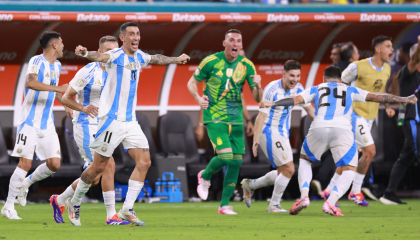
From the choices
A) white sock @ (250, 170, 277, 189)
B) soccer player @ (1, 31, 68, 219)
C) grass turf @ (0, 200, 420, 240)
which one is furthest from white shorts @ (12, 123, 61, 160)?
white sock @ (250, 170, 277, 189)

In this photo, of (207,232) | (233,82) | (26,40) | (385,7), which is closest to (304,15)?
(385,7)

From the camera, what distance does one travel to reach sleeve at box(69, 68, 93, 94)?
681cm

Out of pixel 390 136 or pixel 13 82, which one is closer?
pixel 13 82

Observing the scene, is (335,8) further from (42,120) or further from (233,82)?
(42,120)

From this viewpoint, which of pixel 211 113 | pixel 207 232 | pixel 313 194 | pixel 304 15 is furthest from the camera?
pixel 313 194

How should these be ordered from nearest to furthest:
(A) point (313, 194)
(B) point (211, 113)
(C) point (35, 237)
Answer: (C) point (35, 237)
(B) point (211, 113)
(A) point (313, 194)

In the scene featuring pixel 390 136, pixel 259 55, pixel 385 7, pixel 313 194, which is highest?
pixel 385 7

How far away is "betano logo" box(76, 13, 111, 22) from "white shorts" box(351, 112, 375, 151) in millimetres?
4149

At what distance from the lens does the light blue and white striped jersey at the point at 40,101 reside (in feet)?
24.7

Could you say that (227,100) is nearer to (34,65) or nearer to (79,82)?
(79,82)

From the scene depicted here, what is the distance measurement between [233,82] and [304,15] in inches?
135

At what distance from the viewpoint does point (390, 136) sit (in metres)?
12.4

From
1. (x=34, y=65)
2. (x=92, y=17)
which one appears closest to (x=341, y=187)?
(x=34, y=65)

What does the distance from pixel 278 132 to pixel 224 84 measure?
113cm
